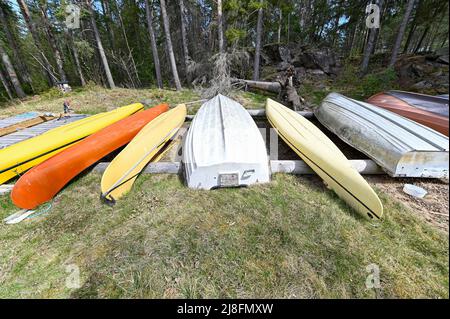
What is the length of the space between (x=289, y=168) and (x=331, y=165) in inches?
23.9

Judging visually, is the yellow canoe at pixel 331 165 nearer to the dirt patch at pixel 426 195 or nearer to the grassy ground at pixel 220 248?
the grassy ground at pixel 220 248

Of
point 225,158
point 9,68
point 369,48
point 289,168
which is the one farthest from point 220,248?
point 9,68

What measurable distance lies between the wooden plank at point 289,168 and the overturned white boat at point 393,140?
0.47 feet

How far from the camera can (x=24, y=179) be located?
2400 millimetres

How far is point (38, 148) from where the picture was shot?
10.2 ft

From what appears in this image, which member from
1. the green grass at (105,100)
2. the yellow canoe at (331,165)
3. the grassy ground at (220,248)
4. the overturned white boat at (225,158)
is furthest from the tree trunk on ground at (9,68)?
the yellow canoe at (331,165)

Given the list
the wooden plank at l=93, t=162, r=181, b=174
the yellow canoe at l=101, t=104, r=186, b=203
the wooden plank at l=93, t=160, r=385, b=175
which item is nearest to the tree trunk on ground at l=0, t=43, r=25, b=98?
the yellow canoe at l=101, t=104, r=186, b=203

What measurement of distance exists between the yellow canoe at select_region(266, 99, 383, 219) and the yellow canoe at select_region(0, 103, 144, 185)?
413 cm

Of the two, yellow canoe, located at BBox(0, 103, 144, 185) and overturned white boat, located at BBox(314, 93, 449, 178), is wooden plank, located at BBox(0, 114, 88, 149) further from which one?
overturned white boat, located at BBox(314, 93, 449, 178)

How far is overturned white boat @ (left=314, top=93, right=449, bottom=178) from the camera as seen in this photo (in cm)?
216

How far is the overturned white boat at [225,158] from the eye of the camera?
256 centimetres
